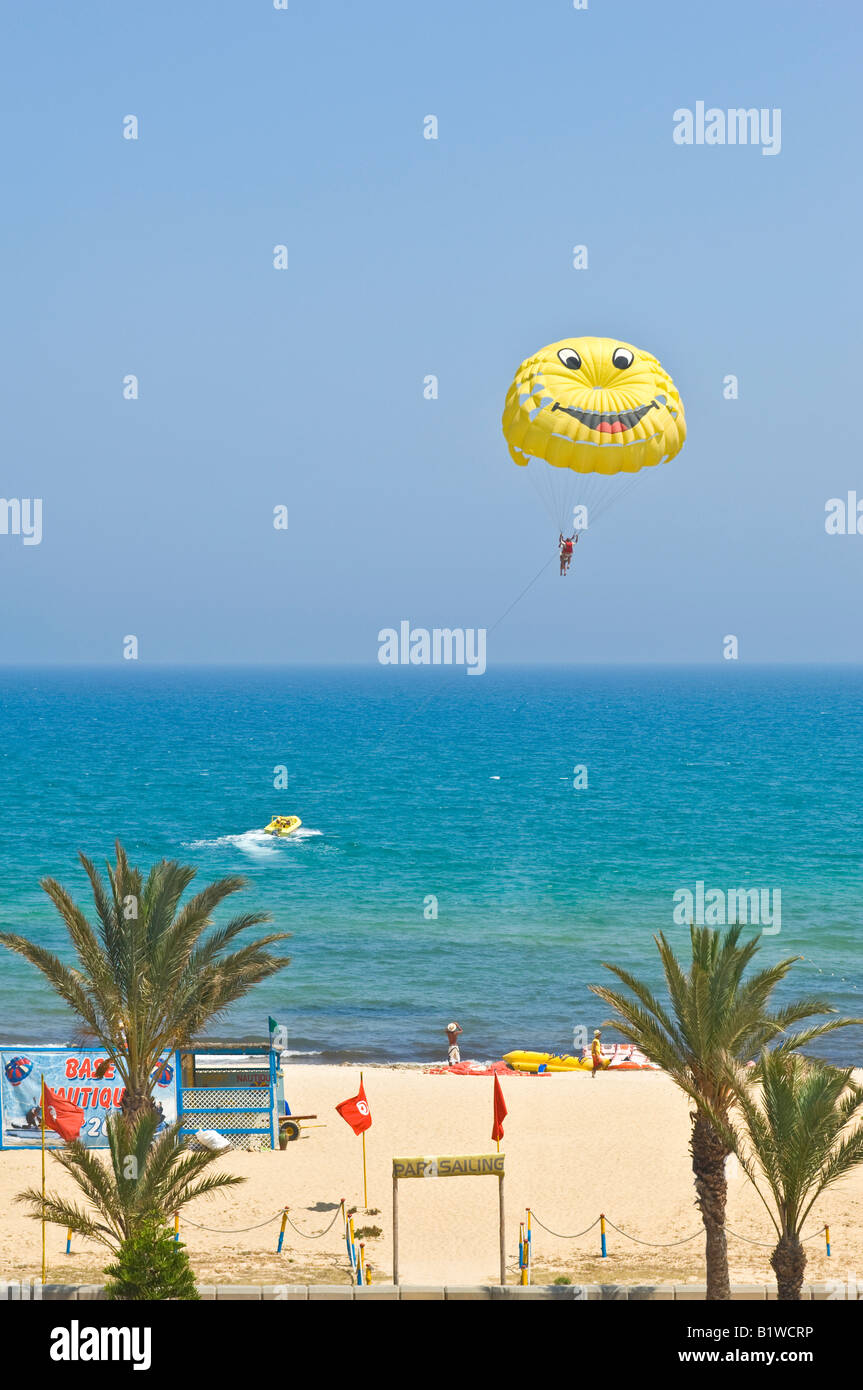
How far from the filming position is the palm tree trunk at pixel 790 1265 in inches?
712

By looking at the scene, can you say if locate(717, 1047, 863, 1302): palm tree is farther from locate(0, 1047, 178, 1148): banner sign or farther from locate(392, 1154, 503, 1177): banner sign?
locate(0, 1047, 178, 1148): banner sign

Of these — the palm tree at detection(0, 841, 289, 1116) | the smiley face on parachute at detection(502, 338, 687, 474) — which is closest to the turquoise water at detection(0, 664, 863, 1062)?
the palm tree at detection(0, 841, 289, 1116)

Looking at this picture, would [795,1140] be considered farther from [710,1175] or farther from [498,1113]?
[498,1113]

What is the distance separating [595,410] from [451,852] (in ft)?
160

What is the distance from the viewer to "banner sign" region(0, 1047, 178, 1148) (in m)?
27.4

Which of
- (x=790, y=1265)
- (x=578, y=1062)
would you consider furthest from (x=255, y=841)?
(x=790, y=1265)

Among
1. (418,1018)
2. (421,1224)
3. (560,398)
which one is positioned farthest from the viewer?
(418,1018)

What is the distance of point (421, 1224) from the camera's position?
23969 millimetres

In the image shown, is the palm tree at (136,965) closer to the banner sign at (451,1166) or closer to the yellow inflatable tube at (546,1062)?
the banner sign at (451,1166)

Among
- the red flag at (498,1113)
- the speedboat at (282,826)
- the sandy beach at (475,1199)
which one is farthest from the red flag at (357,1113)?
the speedboat at (282,826)

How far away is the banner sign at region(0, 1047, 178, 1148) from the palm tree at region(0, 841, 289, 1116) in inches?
176
